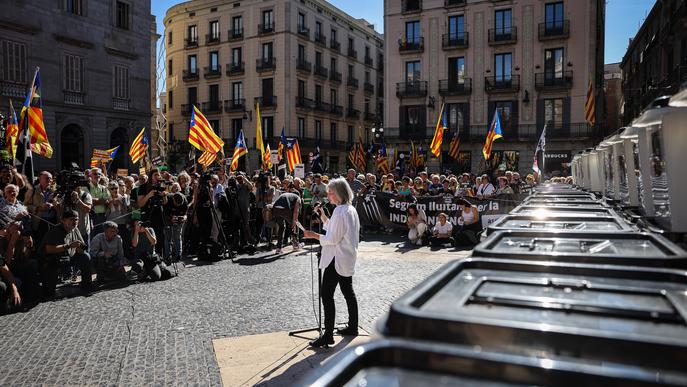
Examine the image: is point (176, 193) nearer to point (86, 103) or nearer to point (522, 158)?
point (86, 103)

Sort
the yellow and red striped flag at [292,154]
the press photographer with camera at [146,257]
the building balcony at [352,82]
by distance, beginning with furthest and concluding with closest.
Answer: the building balcony at [352,82]
the yellow and red striped flag at [292,154]
the press photographer with camera at [146,257]

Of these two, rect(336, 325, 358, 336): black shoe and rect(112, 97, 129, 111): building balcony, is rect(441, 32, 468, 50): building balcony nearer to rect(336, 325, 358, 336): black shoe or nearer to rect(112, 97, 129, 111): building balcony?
rect(112, 97, 129, 111): building balcony

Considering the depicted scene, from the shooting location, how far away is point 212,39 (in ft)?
147

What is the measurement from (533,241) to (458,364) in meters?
1.79

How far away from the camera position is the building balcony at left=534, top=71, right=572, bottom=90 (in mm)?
33100

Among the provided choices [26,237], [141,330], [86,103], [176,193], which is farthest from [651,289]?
[86,103]

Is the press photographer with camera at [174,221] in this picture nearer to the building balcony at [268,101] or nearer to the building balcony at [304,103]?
the building balcony at [268,101]

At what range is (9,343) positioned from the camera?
17.7 ft

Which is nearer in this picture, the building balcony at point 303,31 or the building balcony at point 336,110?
the building balcony at point 303,31

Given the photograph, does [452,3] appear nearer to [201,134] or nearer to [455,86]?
[455,86]

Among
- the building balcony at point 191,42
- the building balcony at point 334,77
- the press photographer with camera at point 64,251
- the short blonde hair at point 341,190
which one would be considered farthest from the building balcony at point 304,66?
the short blonde hair at point 341,190

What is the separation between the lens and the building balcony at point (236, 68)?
4344cm

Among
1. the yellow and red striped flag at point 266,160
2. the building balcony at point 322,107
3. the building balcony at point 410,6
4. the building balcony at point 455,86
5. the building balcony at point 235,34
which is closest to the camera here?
the yellow and red striped flag at point 266,160

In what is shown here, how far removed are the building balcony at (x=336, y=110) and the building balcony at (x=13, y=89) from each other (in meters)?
25.4
